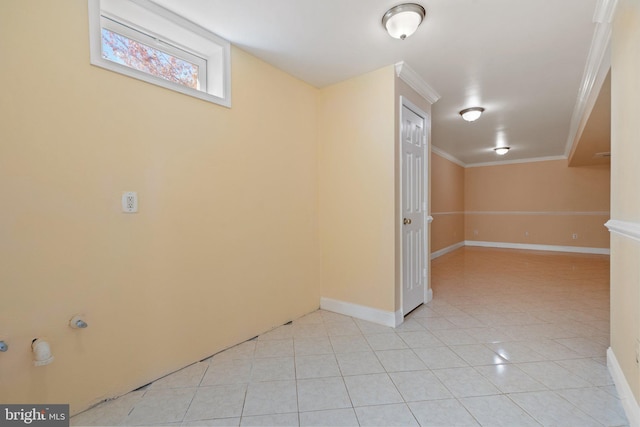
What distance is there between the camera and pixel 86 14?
4.90 ft

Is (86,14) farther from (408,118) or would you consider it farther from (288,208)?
(408,118)

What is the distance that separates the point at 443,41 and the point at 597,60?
134cm

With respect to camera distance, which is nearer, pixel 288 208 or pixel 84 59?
pixel 84 59

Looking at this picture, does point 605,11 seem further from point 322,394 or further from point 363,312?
point 322,394

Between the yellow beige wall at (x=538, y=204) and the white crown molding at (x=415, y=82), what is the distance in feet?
18.4

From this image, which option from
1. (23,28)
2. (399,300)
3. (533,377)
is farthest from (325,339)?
(23,28)

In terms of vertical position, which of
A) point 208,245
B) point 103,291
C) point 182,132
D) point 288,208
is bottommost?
point 103,291

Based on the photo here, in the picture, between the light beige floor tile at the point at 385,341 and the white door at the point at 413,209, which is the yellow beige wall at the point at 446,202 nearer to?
the white door at the point at 413,209

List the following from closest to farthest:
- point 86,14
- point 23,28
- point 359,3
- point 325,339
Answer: point 23,28, point 86,14, point 359,3, point 325,339

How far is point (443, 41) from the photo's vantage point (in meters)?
2.14

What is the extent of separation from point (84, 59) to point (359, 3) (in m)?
1.60

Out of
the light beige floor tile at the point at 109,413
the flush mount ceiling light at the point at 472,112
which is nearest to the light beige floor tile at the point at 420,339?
the light beige floor tile at the point at 109,413

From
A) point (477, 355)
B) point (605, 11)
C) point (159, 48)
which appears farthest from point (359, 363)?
point (605, 11)

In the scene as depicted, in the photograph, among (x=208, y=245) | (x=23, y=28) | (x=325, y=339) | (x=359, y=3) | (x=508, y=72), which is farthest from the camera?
(x=508, y=72)
